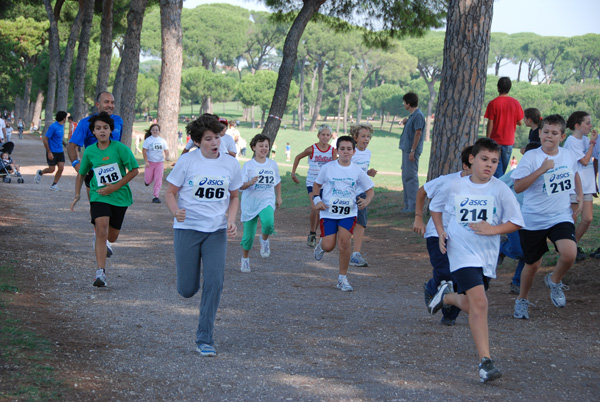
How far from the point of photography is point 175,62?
74.1 ft

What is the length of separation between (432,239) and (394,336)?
2.85 feet

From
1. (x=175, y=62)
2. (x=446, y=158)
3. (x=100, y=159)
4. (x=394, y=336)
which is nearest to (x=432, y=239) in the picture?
(x=394, y=336)

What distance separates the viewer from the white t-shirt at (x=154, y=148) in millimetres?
15281

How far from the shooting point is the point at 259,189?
9.14 m

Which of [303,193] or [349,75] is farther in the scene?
[349,75]

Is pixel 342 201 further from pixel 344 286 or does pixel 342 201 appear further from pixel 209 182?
pixel 209 182

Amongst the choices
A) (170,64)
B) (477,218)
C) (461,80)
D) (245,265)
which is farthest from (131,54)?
(477,218)

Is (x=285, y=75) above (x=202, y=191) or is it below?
above

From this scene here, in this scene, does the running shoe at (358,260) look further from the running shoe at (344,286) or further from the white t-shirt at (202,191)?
the white t-shirt at (202,191)

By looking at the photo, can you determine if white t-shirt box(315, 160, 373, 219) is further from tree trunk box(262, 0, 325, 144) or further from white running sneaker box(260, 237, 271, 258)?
tree trunk box(262, 0, 325, 144)

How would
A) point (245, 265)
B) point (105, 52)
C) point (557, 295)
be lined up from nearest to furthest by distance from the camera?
point (557, 295) → point (245, 265) → point (105, 52)

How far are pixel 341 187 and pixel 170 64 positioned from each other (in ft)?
51.7

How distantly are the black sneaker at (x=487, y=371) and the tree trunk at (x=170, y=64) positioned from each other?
1904 cm

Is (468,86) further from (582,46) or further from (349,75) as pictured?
(582,46)
